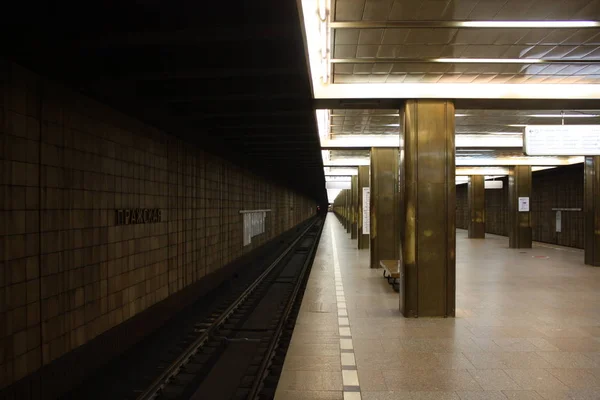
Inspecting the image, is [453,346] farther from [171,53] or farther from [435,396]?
[171,53]

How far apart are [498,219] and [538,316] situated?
24.0 meters

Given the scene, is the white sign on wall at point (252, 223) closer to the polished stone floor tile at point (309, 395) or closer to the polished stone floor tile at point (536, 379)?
the polished stone floor tile at point (309, 395)

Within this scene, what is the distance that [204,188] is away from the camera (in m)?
10.6

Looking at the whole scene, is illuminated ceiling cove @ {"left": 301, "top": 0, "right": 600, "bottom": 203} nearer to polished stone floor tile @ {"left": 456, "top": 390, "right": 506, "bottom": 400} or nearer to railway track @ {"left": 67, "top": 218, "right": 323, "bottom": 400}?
polished stone floor tile @ {"left": 456, "top": 390, "right": 506, "bottom": 400}

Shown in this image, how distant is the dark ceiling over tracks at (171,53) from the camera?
11.7 feet

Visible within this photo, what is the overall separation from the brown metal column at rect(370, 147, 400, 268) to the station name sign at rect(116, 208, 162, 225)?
745 cm

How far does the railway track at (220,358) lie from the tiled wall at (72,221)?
760 mm

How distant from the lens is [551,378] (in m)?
4.35

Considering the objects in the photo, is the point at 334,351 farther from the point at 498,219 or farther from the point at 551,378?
the point at 498,219

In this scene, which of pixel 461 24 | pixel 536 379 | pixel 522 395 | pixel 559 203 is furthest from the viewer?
pixel 559 203

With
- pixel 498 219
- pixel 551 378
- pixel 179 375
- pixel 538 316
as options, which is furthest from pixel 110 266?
pixel 498 219

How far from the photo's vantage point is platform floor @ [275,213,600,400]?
13.6 feet

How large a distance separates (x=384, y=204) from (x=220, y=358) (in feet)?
27.0

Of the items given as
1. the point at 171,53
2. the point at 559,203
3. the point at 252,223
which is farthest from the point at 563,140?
the point at 559,203
